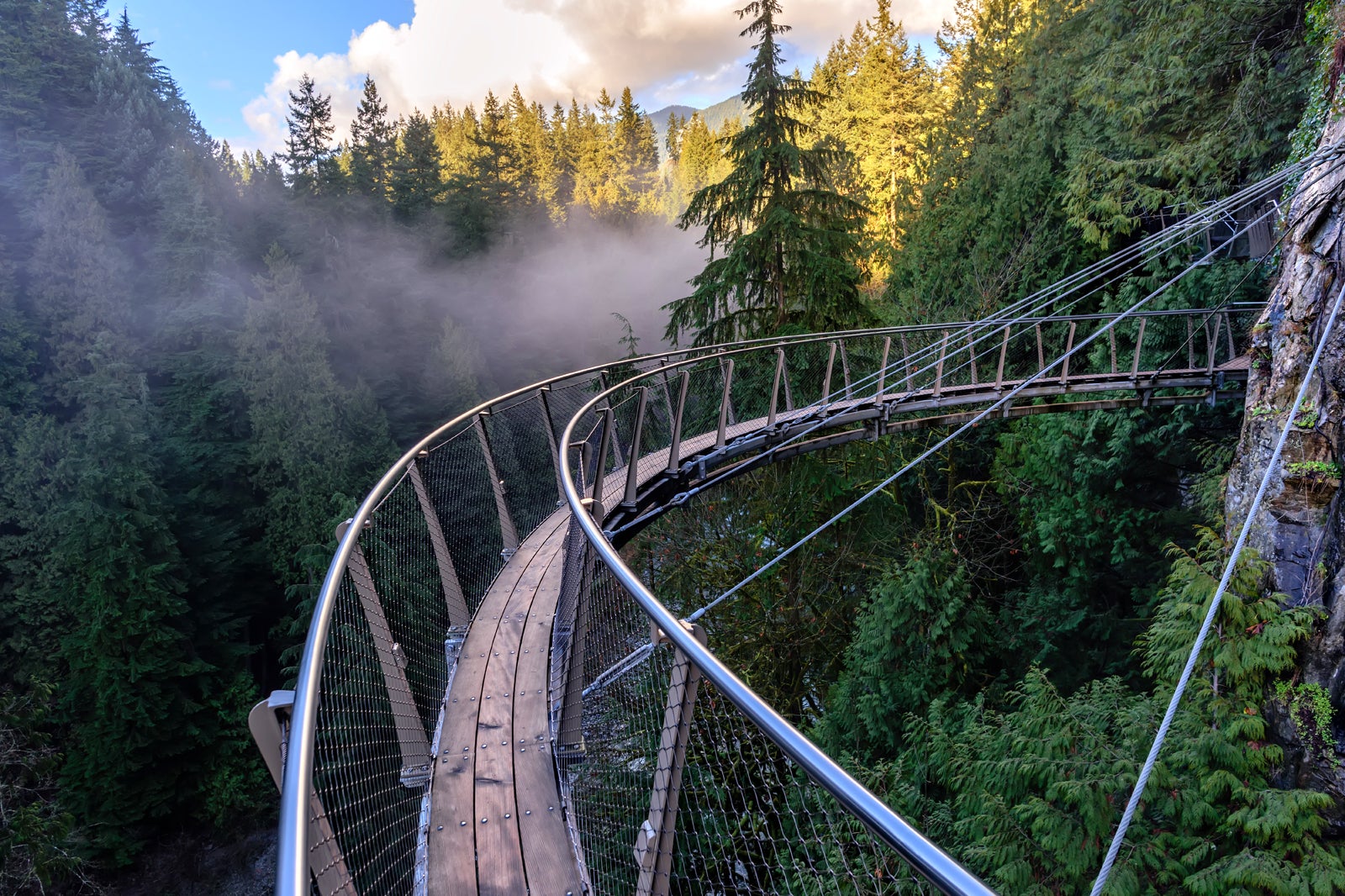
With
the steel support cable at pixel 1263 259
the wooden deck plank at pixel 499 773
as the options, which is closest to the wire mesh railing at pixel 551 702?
the wooden deck plank at pixel 499 773

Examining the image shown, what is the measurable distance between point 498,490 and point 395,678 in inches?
74.3

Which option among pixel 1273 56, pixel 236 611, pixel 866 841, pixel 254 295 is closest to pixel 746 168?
pixel 1273 56

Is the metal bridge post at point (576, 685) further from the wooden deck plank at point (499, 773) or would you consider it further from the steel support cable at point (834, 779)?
the steel support cable at point (834, 779)

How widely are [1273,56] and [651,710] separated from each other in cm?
1072

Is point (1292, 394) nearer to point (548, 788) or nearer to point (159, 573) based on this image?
point (548, 788)

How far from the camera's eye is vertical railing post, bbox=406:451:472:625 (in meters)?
3.09

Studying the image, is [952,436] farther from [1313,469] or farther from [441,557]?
[441,557]

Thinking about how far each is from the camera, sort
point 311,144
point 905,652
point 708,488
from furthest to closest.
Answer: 1. point 311,144
2. point 905,652
3. point 708,488

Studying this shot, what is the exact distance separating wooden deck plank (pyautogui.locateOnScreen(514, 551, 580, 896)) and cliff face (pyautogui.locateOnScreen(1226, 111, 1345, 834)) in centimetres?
579

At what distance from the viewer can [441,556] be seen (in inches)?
122

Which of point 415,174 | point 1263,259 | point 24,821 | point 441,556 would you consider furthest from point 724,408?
point 415,174

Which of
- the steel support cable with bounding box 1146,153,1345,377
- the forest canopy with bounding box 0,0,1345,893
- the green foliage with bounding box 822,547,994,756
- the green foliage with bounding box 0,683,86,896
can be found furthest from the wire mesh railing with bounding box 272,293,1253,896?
the green foliage with bounding box 0,683,86,896

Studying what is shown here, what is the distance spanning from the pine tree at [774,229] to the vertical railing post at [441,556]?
7820 millimetres

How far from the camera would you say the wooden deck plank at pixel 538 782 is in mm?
1858
